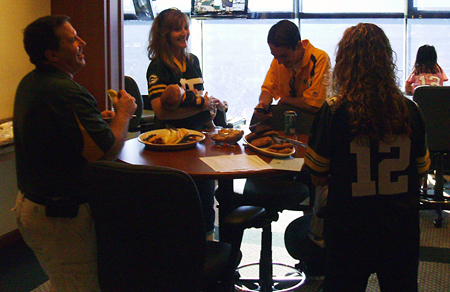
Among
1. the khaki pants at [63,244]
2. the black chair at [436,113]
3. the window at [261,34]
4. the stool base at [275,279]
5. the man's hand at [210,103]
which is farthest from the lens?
the window at [261,34]

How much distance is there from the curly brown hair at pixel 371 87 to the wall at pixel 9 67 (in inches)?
90.6

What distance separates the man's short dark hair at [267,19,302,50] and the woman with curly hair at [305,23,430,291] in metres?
1.12

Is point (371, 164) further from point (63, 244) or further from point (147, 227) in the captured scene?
point (63, 244)

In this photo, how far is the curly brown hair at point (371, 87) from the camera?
4.46 ft

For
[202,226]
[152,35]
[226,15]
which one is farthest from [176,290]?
[226,15]

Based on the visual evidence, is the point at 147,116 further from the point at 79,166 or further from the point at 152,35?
the point at 79,166

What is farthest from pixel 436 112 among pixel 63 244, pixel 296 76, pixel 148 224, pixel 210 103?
pixel 63 244

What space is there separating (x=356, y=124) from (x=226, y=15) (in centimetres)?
514

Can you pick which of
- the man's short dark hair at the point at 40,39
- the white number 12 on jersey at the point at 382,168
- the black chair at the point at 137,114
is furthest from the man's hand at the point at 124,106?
the black chair at the point at 137,114

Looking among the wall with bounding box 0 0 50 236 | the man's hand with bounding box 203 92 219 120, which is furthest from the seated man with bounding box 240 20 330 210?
the wall with bounding box 0 0 50 236

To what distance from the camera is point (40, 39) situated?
1.53 metres

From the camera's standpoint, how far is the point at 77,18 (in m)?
3.06

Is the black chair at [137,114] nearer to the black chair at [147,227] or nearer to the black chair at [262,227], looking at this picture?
the black chair at [262,227]

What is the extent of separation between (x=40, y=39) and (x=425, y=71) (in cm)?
459
